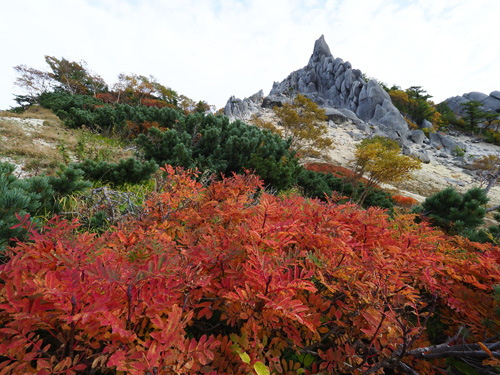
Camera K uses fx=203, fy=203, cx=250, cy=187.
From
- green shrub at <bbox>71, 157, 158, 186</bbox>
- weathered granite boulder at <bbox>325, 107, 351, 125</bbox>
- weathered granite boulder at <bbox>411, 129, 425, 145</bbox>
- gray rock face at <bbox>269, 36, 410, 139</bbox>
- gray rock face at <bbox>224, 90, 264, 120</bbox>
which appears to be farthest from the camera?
gray rock face at <bbox>269, 36, 410, 139</bbox>

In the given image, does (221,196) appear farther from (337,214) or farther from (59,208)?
(59,208)

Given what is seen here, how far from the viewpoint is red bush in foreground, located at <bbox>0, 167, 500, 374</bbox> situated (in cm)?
82

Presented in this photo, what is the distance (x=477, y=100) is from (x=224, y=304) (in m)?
61.4

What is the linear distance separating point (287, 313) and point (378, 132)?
3571cm

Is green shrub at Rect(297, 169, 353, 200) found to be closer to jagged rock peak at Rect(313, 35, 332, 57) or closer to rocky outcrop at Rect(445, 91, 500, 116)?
rocky outcrop at Rect(445, 91, 500, 116)

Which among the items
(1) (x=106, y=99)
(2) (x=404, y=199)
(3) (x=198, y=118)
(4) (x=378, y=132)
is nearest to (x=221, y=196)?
(3) (x=198, y=118)

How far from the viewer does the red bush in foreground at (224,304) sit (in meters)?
0.82

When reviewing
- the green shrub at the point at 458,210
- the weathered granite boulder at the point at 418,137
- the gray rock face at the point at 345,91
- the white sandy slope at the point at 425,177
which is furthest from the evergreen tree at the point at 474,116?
the green shrub at the point at 458,210

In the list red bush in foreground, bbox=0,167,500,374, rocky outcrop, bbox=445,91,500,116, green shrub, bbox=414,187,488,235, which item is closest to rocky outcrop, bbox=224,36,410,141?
rocky outcrop, bbox=445,91,500,116

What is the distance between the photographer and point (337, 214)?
1.86m

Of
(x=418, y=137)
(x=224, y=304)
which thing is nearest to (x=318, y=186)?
(x=224, y=304)

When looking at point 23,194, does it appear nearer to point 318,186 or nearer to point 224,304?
point 224,304

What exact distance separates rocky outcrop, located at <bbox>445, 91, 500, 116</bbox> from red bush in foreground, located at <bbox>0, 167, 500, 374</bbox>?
52.1 meters

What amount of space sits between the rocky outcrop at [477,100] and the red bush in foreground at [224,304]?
171 ft
